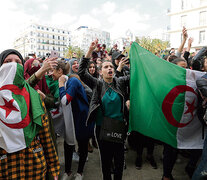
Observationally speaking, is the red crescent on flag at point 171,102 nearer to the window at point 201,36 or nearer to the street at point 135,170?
the street at point 135,170

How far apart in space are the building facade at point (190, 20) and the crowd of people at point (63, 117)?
36468 millimetres

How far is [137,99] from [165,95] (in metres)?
0.41

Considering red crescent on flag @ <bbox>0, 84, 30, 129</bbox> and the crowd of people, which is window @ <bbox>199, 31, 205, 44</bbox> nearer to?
the crowd of people

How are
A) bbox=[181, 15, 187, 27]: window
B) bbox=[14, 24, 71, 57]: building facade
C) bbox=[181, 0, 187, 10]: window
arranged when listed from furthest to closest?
bbox=[14, 24, 71, 57]: building facade < bbox=[181, 15, 187, 27]: window < bbox=[181, 0, 187, 10]: window

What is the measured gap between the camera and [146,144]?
3729 millimetres

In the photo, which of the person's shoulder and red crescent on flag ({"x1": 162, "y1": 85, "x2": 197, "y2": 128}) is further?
the person's shoulder

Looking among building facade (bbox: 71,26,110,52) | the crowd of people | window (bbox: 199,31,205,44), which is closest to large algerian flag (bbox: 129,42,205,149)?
the crowd of people

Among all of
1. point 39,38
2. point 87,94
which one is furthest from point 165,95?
point 39,38

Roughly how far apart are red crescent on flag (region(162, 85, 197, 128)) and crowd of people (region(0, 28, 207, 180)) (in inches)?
10.3

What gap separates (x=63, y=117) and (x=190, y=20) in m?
41.9

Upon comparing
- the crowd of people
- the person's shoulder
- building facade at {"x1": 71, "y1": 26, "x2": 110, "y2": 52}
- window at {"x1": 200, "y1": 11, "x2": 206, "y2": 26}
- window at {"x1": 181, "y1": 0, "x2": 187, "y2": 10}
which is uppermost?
building facade at {"x1": 71, "y1": 26, "x2": 110, "y2": 52}

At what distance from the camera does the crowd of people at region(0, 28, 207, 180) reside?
5.07 feet

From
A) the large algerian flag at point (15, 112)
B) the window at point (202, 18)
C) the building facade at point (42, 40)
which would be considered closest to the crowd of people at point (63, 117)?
the large algerian flag at point (15, 112)

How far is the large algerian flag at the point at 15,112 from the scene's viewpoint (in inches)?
58.8
